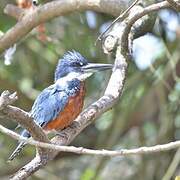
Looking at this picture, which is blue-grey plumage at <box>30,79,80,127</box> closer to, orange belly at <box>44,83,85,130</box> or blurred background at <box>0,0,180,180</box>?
orange belly at <box>44,83,85,130</box>

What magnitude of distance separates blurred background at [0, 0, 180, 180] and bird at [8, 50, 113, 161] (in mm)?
570

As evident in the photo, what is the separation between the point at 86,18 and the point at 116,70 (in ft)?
4.17

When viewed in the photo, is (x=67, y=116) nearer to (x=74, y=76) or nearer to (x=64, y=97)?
(x=64, y=97)

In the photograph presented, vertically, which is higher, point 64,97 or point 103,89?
point 64,97

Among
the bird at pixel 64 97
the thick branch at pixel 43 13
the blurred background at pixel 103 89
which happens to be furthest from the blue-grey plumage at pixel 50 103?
the blurred background at pixel 103 89

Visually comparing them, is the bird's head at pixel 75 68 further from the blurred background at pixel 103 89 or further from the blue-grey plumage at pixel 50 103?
the blurred background at pixel 103 89

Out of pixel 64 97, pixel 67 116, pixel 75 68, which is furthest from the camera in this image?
pixel 75 68

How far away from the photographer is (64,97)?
269 centimetres

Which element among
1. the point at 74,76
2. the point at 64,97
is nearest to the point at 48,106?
the point at 64,97

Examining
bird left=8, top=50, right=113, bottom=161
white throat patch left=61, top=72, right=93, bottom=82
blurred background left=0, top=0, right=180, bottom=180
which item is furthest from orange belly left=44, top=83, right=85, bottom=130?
blurred background left=0, top=0, right=180, bottom=180

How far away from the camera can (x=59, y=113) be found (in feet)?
8.63

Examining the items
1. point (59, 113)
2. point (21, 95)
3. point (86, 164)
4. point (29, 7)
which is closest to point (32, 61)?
point (21, 95)

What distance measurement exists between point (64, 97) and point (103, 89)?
2.98 feet

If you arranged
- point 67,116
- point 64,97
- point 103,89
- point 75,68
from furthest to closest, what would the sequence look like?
point 103,89 < point 75,68 < point 64,97 < point 67,116
